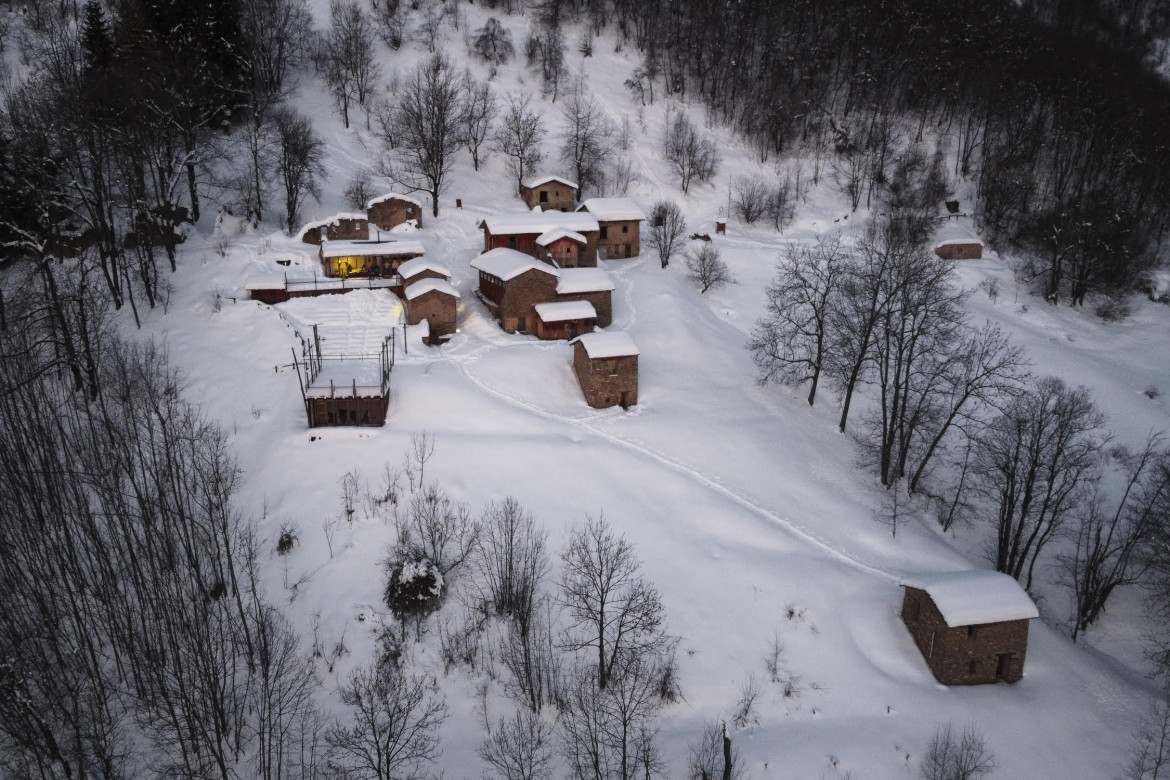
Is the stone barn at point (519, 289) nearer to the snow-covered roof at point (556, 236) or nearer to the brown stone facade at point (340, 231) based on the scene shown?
the snow-covered roof at point (556, 236)

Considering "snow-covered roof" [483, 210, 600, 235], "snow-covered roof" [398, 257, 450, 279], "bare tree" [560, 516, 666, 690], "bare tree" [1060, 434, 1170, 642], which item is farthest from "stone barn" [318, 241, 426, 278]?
"bare tree" [1060, 434, 1170, 642]

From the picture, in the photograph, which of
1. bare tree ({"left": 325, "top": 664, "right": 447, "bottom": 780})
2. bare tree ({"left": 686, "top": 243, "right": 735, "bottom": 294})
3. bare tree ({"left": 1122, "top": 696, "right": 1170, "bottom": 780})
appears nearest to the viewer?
bare tree ({"left": 325, "top": 664, "right": 447, "bottom": 780})

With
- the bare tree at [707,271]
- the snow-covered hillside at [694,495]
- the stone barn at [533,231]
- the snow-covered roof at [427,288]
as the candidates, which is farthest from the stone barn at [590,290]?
the bare tree at [707,271]

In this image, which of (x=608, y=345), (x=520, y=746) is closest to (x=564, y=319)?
(x=608, y=345)

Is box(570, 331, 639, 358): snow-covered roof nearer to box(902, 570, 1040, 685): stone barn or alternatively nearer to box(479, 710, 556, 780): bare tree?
box(902, 570, 1040, 685): stone barn

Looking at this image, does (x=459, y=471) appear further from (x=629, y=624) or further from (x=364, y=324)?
(x=364, y=324)

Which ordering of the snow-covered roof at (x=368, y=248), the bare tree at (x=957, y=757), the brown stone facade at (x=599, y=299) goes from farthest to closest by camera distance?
the snow-covered roof at (x=368, y=248) < the brown stone facade at (x=599, y=299) < the bare tree at (x=957, y=757)

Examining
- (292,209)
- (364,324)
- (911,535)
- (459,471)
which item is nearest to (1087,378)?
(911,535)
